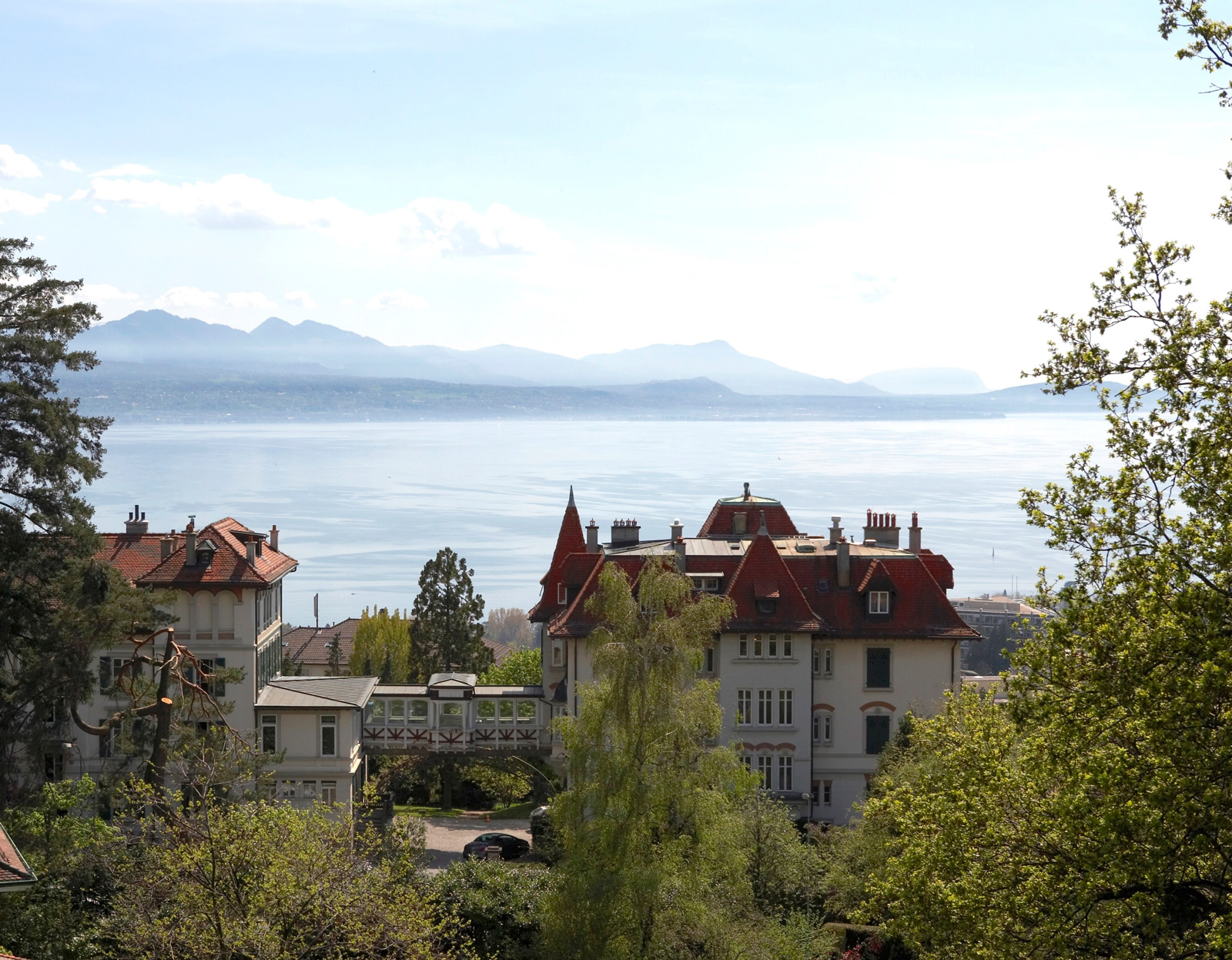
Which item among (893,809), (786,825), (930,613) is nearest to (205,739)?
(786,825)

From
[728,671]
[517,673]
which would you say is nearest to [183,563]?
[728,671]

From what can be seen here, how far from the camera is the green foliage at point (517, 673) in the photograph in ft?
198

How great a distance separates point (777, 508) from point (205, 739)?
27.4m

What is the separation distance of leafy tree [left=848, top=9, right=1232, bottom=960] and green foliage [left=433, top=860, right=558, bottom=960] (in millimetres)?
13662

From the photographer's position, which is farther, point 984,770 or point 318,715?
point 318,715

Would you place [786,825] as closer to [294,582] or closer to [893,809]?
[893,809]

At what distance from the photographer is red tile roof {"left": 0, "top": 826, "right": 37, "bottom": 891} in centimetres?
1432

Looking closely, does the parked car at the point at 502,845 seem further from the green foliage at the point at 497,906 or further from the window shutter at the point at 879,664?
the window shutter at the point at 879,664

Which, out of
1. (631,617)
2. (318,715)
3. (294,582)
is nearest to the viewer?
(631,617)

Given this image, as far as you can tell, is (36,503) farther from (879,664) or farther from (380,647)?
(380,647)

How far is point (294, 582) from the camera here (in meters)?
165

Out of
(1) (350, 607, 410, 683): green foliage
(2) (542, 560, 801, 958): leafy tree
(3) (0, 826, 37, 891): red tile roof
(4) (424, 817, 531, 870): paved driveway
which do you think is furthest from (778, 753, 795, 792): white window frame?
(3) (0, 826, 37, 891): red tile roof

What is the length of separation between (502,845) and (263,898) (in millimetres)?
20044

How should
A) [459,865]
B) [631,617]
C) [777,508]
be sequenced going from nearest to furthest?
[631,617] < [459,865] < [777,508]
